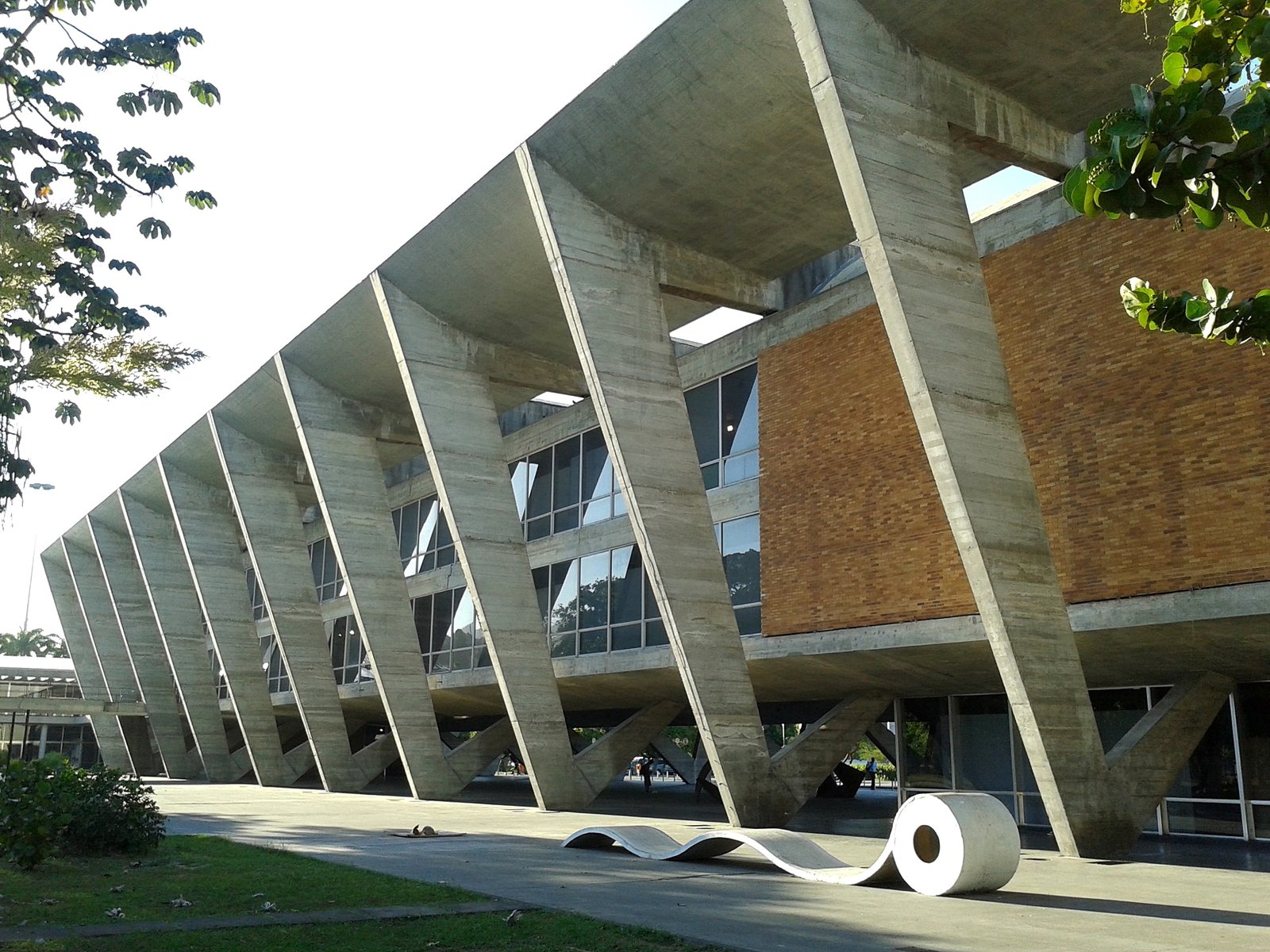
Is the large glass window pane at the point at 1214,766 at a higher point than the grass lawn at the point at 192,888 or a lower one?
lower

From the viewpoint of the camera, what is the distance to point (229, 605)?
41062 millimetres

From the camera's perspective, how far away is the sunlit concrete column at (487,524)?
2492 cm

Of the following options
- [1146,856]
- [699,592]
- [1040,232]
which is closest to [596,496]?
[699,592]

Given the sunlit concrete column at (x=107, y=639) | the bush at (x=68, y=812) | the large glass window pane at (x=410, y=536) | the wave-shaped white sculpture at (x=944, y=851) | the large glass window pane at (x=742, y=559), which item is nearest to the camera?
the wave-shaped white sculpture at (x=944, y=851)

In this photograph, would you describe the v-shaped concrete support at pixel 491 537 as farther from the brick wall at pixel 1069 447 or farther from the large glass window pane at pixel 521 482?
the brick wall at pixel 1069 447

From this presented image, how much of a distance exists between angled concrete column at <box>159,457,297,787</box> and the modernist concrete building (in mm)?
9599

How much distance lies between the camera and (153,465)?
4259 cm

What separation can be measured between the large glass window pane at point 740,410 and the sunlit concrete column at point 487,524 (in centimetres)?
532

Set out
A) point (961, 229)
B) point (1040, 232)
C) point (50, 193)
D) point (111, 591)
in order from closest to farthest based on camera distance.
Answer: point (50, 193) → point (961, 229) → point (1040, 232) → point (111, 591)

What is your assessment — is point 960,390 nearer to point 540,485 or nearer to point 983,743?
point 983,743

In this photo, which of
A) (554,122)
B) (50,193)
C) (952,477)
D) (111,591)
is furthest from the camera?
(111,591)

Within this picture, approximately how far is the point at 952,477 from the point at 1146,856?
20.5ft

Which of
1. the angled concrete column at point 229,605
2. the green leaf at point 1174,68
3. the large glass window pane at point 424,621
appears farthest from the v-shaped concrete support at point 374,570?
the green leaf at point 1174,68

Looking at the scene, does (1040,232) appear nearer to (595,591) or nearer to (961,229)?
(961,229)
